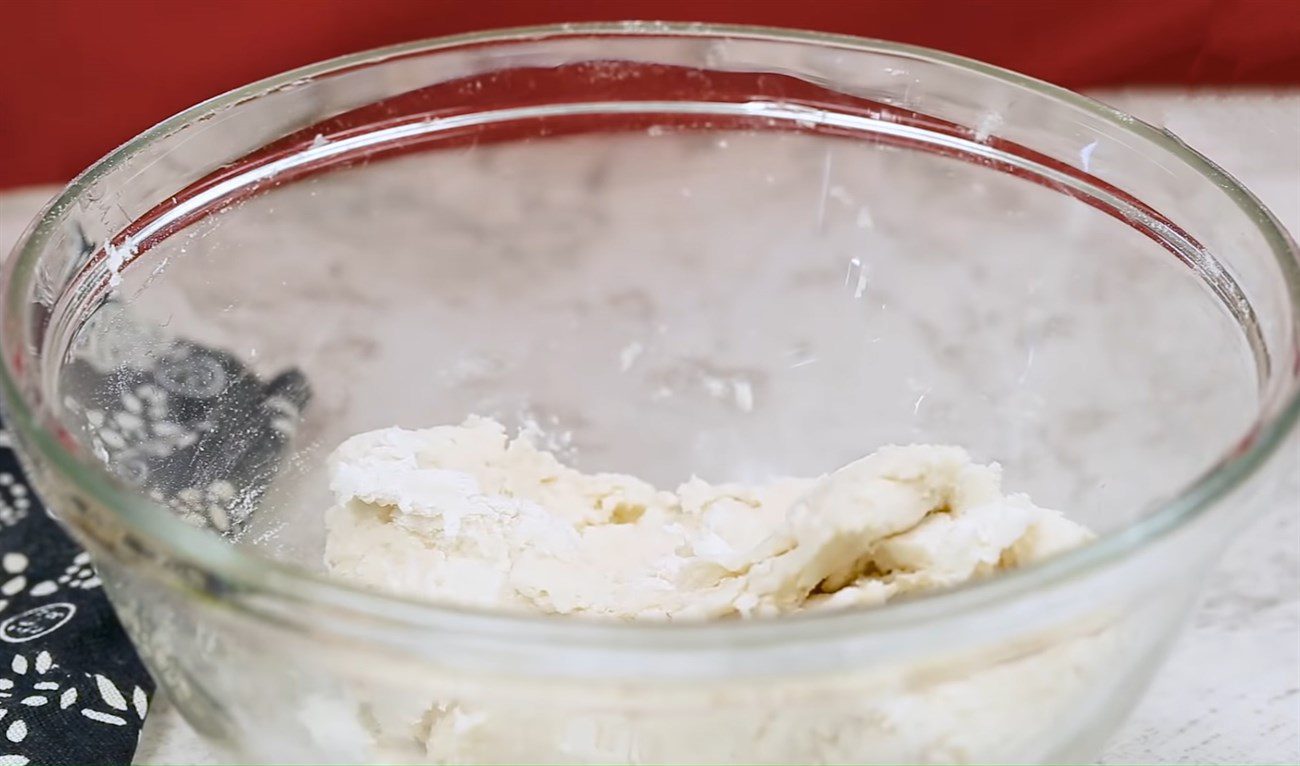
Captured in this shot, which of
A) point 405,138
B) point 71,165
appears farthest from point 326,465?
point 71,165

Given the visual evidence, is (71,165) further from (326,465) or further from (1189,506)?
(1189,506)

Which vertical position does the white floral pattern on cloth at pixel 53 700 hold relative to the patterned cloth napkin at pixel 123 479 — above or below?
below

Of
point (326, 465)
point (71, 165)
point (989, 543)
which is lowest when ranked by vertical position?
point (989, 543)

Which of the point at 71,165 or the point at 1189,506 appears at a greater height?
the point at 71,165

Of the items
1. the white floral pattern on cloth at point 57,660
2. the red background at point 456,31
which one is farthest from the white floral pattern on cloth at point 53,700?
the red background at point 456,31

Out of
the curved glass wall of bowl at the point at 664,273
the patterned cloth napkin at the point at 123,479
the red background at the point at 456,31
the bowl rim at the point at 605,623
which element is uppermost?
the red background at the point at 456,31

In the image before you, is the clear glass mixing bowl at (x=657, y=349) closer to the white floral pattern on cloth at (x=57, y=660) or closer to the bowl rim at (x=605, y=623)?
the bowl rim at (x=605, y=623)

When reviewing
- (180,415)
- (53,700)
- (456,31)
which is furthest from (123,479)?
(456,31)

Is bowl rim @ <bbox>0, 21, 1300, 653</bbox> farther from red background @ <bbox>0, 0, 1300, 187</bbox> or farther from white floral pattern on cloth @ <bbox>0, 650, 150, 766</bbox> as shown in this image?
red background @ <bbox>0, 0, 1300, 187</bbox>
